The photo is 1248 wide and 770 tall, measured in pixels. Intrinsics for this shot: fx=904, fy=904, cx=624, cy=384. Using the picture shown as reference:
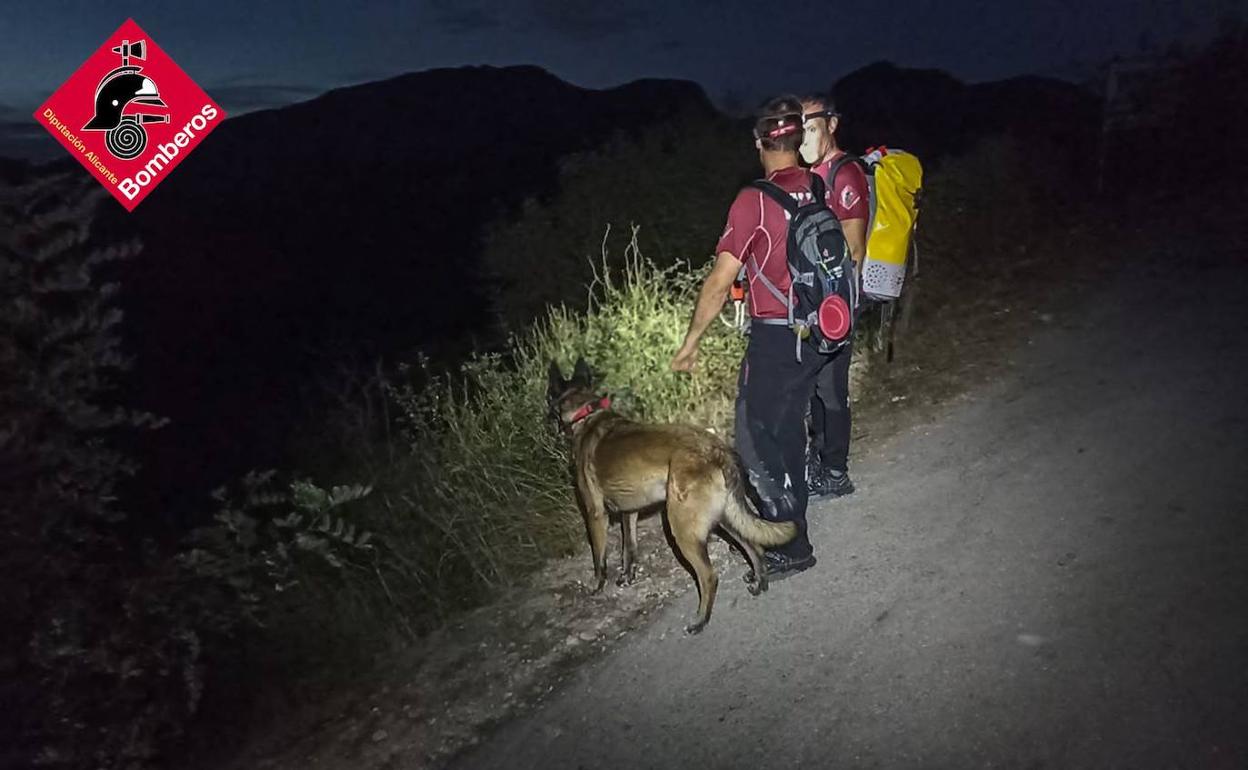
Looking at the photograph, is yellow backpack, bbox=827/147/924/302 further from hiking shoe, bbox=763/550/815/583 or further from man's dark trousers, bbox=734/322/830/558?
hiking shoe, bbox=763/550/815/583

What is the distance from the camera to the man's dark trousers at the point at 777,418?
374cm

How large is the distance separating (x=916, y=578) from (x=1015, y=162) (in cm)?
896

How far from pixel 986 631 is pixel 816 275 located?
145 cm

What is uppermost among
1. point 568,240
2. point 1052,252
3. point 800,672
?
point 568,240

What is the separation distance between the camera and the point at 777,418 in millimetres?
3832

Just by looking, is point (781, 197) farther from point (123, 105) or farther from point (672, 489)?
point (123, 105)

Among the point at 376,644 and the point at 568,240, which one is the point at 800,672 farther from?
the point at 568,240

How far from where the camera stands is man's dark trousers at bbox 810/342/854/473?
4402 mm

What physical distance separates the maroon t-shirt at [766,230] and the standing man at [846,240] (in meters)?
0.27

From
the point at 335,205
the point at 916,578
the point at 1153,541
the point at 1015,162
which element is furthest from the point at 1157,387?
the point at 335,205

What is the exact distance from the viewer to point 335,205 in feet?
93.0

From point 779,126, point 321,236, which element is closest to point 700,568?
point 779,126

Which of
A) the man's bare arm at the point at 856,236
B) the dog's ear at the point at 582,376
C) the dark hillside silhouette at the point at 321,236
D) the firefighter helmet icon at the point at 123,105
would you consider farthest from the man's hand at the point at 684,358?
the firefighter helmet icon at the point at 123,105

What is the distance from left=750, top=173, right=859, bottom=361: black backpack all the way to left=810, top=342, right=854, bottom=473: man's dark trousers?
2.42ft
